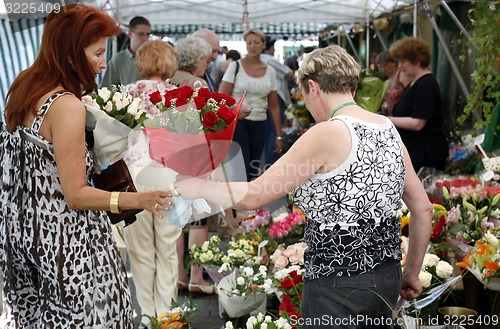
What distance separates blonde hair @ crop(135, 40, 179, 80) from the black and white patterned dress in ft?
6.03

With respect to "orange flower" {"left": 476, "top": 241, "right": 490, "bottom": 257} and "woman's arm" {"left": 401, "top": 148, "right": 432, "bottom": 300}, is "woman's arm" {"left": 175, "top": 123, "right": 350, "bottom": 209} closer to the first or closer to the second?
"woman's arm" {"left": 401, "top": 148, "right": 432, "bottom": 300}

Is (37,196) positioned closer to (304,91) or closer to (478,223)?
(304,91)

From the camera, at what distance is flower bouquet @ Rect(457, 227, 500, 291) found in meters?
3.01

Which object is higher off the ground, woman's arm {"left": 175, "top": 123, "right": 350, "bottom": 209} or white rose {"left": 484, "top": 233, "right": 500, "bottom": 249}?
woman's arm {"left": 175, "top": 123, "right": 350, "bottom": 209}

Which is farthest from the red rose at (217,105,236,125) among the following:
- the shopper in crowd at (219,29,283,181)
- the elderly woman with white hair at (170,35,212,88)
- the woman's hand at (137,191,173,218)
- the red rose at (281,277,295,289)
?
the shopper in crowd at (219,29,283,181)

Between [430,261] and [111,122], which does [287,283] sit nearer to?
[430,261]

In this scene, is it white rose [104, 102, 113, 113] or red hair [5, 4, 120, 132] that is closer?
red hair [5, 4, 120, 132]

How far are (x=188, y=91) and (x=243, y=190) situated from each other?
1.94ft

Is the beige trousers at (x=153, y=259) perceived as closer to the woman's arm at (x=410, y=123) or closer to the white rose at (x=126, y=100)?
the white rose at (x=126, y=100)

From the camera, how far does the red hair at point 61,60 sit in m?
2.39

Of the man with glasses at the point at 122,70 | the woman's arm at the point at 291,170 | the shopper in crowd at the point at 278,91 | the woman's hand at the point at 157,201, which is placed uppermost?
the woman's arm at the point at 291,170

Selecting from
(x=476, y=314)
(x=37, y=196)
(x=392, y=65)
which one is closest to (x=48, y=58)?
(x=37, y=196)

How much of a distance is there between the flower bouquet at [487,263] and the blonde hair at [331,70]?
3.92 ft

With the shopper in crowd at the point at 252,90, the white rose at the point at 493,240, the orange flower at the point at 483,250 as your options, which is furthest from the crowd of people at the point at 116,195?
the shopper in crowd at the point at 252,90
